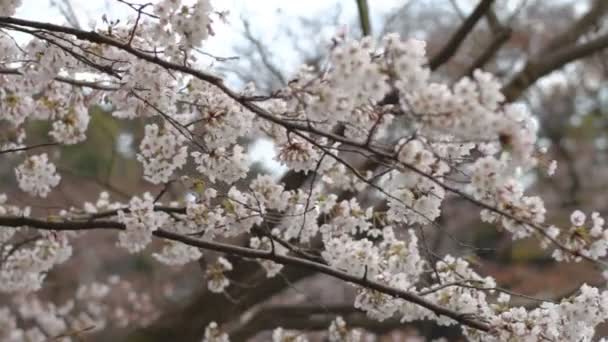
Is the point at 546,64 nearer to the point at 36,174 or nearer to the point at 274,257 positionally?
the point at 274,257

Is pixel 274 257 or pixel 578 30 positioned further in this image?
pixel 578 30

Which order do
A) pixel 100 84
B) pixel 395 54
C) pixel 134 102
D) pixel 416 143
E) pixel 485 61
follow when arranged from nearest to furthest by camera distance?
pixel 395 54 < pixel 416 143 < pixel 134 102 < pixel 100 84 < pixel 485 61

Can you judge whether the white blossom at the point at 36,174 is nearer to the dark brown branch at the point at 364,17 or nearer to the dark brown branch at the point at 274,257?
the dark brown branch at the point at 274,257

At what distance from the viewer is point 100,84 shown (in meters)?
2.76

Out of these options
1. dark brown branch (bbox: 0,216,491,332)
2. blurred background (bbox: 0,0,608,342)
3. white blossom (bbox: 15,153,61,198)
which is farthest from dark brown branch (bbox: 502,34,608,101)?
white blossom (bbox: 15,153,61,198)

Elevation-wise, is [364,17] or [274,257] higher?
[364,17]

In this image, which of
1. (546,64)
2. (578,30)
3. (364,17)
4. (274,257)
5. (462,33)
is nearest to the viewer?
(274,257)

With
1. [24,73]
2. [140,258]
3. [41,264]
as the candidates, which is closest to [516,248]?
[140,258]

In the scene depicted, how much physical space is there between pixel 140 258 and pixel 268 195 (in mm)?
10669

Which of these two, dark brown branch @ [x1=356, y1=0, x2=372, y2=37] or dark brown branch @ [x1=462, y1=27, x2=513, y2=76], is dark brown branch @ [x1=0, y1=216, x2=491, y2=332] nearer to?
dark brown branch @ [x1=356, y1=0, x2=372, y2=37]

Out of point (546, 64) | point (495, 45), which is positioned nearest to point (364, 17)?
point (495, 45)

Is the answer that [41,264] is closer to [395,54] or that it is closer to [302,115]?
[302,115]

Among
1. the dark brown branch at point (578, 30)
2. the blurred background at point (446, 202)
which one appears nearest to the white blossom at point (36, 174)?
the blurred background at point (446, 202)

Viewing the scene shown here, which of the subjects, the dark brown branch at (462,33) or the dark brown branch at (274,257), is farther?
the dark brown branch at (462,33)
